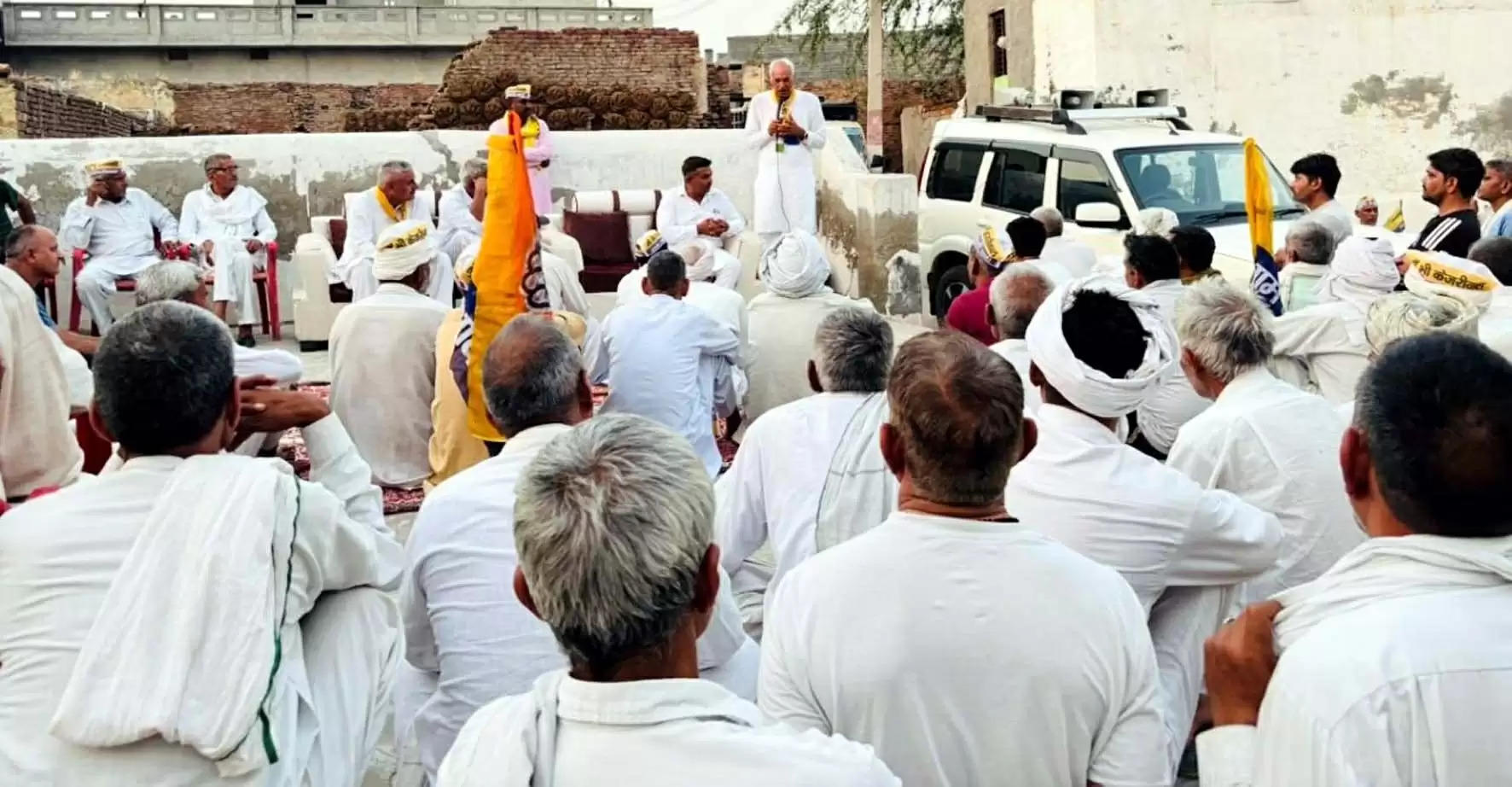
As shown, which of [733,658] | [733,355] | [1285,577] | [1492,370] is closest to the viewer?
[1492,370]

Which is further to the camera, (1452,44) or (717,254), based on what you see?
(1452,44)

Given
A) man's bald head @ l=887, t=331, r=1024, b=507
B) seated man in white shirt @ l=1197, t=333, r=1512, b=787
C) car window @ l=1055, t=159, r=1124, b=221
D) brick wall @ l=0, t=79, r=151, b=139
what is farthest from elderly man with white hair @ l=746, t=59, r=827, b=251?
brick wall @ l=0, t=79, r=151, b=139

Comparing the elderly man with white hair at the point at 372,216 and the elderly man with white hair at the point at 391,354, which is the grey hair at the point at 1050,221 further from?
the elderly man with white hair at the point at 372,216

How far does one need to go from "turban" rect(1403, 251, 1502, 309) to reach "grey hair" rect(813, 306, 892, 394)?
2484 millimetres

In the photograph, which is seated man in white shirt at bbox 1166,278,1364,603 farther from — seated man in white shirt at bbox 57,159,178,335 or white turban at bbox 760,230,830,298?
seated man in white shirt at bbox 57,159,178,335

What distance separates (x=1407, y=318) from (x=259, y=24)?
45282 mm

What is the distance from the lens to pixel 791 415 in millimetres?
3996

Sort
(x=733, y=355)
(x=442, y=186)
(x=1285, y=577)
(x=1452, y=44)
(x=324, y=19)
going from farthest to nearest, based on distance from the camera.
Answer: (x=324, y=19) → (x=1452, y=44) → (x=442, y=186) → (x=733, y=355) → (x=1285, y=577)

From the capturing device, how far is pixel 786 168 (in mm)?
11789

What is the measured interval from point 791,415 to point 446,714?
4.09ft

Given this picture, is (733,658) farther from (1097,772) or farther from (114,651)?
(114,651)

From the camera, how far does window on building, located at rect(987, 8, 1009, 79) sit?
2142 centimetres

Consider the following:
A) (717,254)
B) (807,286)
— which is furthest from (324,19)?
(807,286)

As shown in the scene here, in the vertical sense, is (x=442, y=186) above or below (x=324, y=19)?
below
